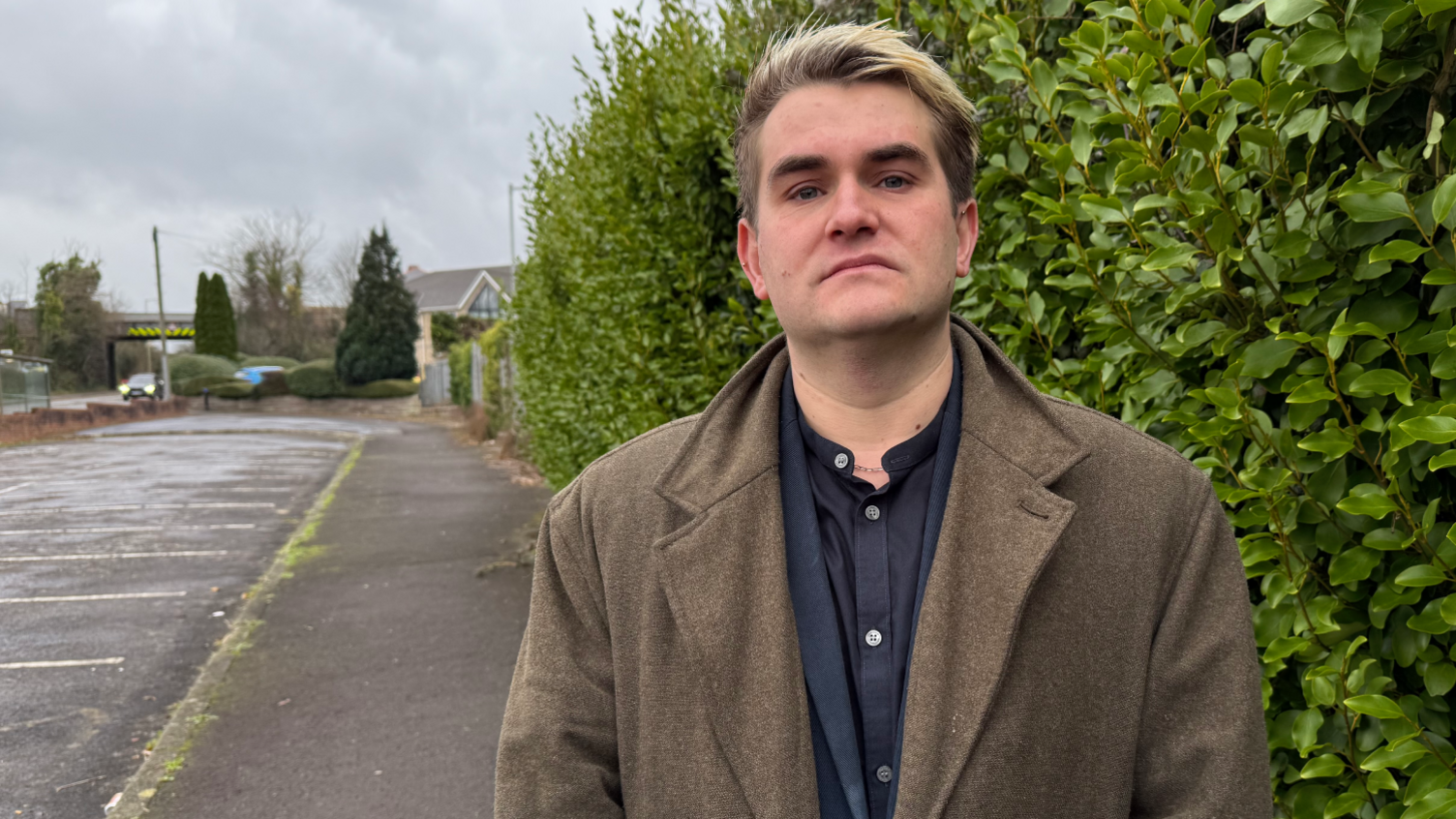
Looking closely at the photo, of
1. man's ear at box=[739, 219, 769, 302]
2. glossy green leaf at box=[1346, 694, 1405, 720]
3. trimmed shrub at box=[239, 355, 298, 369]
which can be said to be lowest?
trimmed shrub at box=[239, 355, 298, 369]

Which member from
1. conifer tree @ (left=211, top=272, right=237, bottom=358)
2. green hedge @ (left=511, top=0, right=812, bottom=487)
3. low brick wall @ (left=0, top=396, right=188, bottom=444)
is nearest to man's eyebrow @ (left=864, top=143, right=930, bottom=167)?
green hedge @ (left=511, top=0, right=812, bottom=487)

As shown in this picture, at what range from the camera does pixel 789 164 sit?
179 centimetres

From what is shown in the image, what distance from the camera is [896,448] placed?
176 centimetres

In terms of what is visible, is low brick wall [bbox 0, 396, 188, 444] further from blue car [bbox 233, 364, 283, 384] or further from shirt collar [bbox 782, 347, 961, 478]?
shirt collar [bbox 782, 347, 961, 478]

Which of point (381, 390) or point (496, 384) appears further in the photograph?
point (381, 390)

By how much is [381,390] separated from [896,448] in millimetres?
49001

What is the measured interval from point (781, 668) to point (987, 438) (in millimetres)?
532

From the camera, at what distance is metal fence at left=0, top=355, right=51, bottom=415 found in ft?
81.3

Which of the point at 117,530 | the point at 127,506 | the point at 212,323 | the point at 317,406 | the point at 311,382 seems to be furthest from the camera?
the point at 212,323

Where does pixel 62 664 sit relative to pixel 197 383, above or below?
below

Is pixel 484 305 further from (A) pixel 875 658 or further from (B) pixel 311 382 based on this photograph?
(A) pixel 875 658

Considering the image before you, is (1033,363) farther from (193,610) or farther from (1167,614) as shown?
(193,610)

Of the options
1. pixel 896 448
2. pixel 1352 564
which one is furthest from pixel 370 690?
pixel 1352 564

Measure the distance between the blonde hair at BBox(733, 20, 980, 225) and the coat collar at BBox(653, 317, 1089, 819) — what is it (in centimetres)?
43
